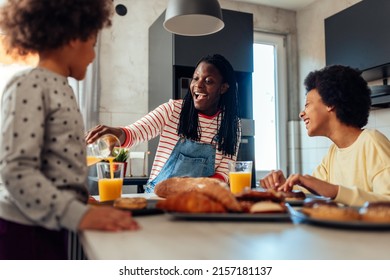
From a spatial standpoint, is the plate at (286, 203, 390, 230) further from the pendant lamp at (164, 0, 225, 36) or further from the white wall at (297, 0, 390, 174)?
the white wall at (297, 0, 390, 174)

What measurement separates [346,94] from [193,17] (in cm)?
77

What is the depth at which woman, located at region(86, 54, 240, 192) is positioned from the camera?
5.56 ft

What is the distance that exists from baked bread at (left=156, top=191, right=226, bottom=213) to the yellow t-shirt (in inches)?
22.9

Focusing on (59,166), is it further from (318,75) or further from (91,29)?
(318,75)

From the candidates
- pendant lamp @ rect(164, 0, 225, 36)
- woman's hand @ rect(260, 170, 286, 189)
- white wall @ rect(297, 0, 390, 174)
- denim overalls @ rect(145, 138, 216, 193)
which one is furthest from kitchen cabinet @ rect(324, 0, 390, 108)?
woman's hand @ rect(260, 170, 286, 189)

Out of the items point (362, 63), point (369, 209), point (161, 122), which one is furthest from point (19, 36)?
→ point (362, 63)

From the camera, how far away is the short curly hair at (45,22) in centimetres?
79

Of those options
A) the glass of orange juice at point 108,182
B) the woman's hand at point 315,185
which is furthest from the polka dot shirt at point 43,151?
the woman's hand at point 315,185

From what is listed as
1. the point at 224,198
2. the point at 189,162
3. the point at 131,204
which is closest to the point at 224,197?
the point at 224,198

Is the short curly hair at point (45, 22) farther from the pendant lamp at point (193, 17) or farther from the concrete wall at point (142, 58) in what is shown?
the concrete wall at point (142, 58)

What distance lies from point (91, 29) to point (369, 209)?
0.69m

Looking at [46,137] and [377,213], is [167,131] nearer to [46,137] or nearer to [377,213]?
[46,137]

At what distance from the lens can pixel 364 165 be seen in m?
1.33

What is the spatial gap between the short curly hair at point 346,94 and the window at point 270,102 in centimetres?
205
